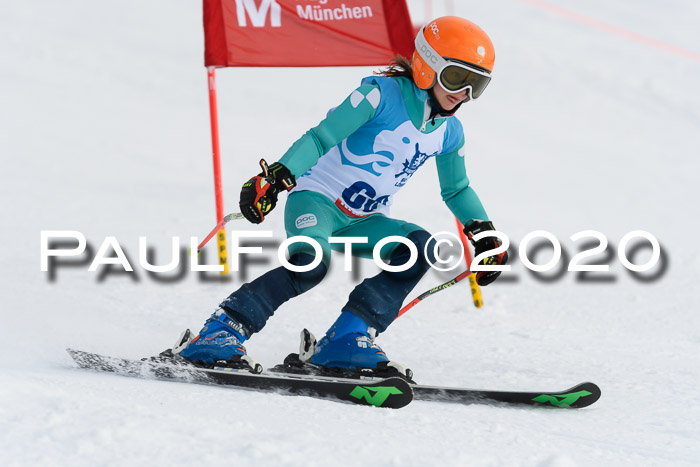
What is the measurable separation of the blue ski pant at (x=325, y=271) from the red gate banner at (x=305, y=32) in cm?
217

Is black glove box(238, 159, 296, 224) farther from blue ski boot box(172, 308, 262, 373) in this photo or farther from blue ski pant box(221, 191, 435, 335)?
blue ski boot box(172, 308, 262, 373)

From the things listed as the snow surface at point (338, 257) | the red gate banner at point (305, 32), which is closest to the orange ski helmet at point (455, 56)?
the snow surface at point (338, 257)

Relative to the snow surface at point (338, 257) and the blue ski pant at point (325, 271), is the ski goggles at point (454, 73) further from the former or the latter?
the snow surface at point (338, 257)

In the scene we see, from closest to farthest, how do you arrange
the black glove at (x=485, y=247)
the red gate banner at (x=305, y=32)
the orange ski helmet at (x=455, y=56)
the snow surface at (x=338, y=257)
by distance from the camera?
the snow surface at (x=338, y=257), the orange ski helmet at (x=455, y=56), the black glove at (x=485, y=247), the red gate banner at (x=305, y=32)

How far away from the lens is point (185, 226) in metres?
6.93

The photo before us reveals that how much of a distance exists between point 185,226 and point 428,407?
13.8ft

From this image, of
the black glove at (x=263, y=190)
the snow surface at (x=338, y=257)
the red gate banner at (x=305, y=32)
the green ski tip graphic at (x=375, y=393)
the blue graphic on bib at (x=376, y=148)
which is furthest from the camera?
the red gate banner at (x=305, y=32)

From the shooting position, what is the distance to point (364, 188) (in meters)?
3.71

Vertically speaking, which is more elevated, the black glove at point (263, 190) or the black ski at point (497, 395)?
the black glove at point (263, 190)

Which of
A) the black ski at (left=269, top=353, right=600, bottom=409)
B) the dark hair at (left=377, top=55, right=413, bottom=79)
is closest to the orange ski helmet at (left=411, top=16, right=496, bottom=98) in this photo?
the dark hair at (left=377, top=55, right=413, bottom=79)

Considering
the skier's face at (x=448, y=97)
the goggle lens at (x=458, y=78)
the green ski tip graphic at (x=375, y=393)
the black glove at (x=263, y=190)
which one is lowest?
the green ski tip graphic at (x=375, y=393)

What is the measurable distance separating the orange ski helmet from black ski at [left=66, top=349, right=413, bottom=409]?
4.34 ft

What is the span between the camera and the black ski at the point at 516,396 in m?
3.38

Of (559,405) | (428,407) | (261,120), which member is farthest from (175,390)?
(261,120)
